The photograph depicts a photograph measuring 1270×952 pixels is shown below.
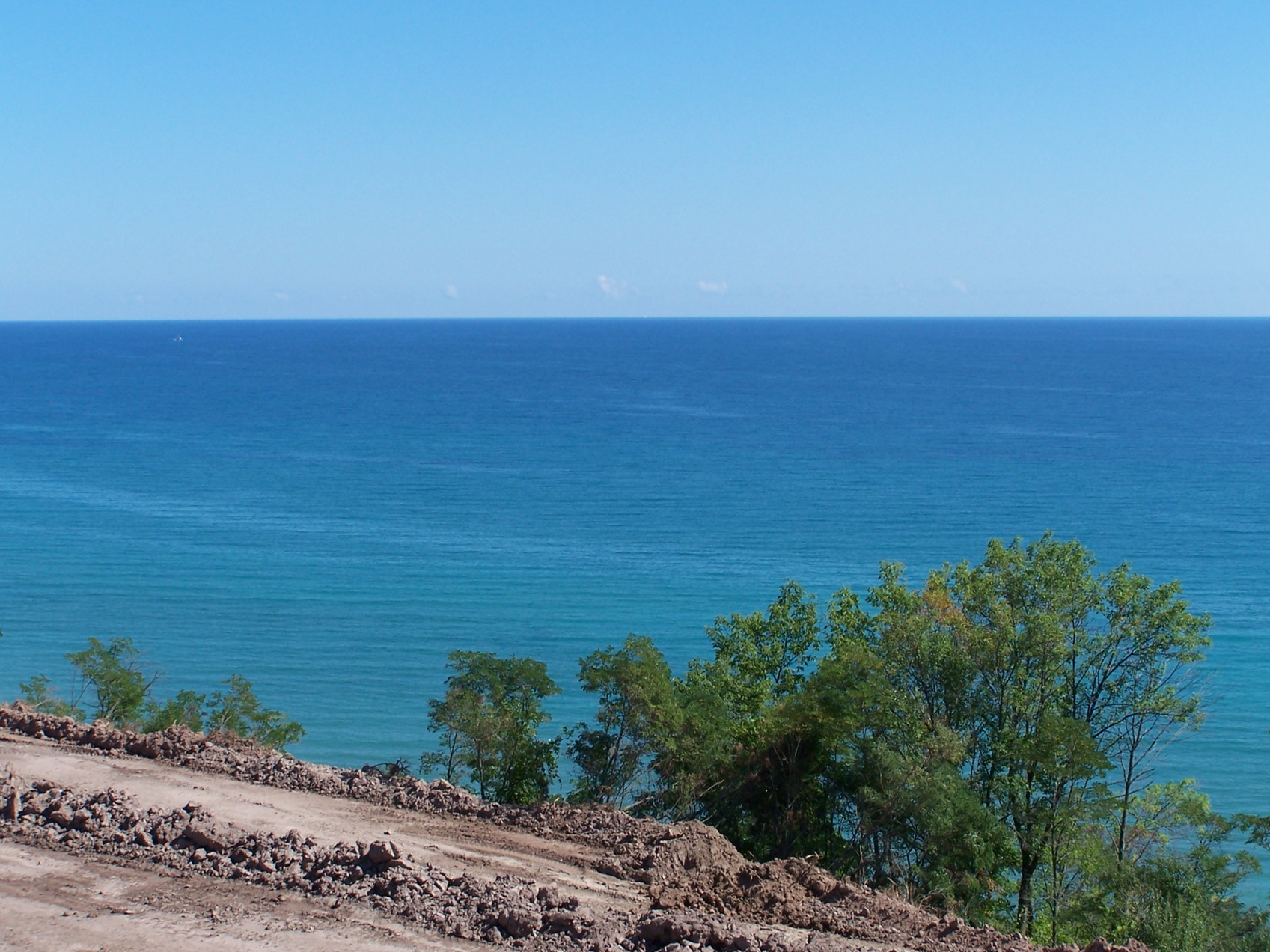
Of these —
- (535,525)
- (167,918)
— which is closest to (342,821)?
(167,918)

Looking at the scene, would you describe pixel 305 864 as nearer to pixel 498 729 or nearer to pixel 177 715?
pixel 498 729

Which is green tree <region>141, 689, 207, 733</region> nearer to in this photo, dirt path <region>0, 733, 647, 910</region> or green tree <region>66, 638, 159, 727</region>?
green tree <region>66, 638, 159, 727</region>

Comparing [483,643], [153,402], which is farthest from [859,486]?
[153,402]

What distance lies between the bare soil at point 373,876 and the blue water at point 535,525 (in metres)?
19.6

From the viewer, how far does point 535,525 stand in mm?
70250

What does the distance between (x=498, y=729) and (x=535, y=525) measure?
48.2 m

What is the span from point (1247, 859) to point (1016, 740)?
489 cm

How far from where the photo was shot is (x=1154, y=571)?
57.4 metres

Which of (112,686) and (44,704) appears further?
(112,686)

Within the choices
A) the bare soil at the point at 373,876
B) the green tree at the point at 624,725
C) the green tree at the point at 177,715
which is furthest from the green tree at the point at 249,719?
Result: the green tree at the point at 624,725

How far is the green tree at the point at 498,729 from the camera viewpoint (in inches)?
870

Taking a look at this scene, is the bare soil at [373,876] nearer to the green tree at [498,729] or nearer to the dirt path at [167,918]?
the dirt path at [167,918]

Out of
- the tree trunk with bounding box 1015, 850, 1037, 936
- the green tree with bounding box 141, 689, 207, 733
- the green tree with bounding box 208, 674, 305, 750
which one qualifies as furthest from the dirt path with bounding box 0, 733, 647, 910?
the tree trunk with bounding box 1015, 850, 1037, 936

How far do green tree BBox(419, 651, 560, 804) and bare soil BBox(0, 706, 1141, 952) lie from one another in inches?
125
